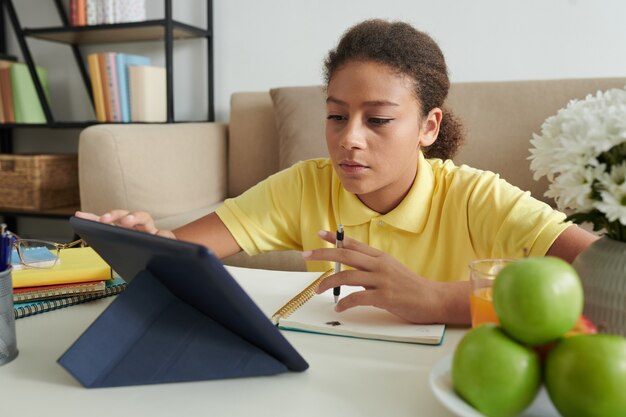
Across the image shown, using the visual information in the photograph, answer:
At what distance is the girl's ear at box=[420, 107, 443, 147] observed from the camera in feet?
4.01

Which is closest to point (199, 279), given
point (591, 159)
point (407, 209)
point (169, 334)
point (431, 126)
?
point (169, 334)

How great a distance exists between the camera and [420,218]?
1.15m

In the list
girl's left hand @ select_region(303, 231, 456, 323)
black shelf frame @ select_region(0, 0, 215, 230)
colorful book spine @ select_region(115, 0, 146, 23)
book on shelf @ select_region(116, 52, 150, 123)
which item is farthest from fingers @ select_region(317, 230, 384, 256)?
colorful book spine @ select_region(115, 0, 146, 23)

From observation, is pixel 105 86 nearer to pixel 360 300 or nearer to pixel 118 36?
pixel 118 36

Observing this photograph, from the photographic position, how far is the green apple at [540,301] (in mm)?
429

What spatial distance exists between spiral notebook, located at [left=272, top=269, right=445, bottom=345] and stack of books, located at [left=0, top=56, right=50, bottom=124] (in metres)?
2.53

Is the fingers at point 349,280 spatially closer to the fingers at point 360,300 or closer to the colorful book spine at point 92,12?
the fingers at point 360,300

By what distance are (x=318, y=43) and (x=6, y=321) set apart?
2.21 m

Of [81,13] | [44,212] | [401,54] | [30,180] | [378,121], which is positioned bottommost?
[44,212]

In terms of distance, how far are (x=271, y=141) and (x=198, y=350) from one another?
6.31ft

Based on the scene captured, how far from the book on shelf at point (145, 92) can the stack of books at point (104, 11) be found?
254 millimetres

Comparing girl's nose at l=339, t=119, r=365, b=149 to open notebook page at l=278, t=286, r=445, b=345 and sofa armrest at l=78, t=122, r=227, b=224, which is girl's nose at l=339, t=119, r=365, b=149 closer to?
open notebook page at l=278, t=286, r=445, b=345

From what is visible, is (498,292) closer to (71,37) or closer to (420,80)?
(420,80)

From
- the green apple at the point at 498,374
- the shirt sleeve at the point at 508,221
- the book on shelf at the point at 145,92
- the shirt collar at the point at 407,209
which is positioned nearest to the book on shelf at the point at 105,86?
the book on shelf at the point at 145,92
